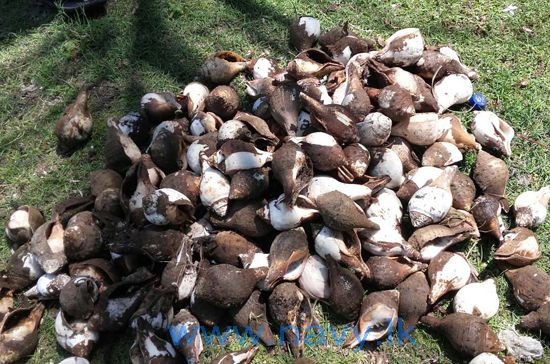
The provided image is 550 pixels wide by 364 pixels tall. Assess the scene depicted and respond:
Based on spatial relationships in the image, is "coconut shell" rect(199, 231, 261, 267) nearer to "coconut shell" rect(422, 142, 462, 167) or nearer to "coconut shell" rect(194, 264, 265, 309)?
"coconut shell" rect(194, 264, 265, 309)

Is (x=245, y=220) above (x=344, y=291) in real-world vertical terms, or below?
above

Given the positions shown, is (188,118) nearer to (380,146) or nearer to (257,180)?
(257,180)

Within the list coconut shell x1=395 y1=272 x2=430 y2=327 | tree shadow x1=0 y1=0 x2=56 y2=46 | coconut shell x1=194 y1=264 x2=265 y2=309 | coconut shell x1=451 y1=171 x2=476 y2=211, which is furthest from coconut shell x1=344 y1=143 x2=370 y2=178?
tree shadow x1=0 y1=0 x2=56 y2=46

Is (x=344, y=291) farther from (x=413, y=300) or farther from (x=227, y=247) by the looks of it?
(x=227, y=247)

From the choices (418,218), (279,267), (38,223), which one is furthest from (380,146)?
(38,223)

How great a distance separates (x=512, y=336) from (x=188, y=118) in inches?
101

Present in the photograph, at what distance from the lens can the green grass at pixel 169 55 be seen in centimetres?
383

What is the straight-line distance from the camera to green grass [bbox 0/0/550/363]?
3.83m

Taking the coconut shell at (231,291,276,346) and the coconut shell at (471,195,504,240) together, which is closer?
the coconut shell at (231,291,276,346)

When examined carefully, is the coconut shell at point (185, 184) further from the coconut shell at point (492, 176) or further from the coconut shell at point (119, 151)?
the coconut shell at point (492, 176)

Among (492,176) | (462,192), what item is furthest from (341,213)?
(492,176)

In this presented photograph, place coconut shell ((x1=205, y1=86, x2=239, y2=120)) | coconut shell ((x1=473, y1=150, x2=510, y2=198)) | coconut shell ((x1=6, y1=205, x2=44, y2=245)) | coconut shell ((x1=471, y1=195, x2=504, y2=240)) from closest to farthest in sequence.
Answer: coconut shell ((x1=471, y1=195, x2=504, y2=240)) < coconut shell ((x1=473, y1=150, x2=510, y2=198)) < coconut shell ((x1=6, y1=205, x2=44, y2=245)) < coconut shell ((x1=205, y1=86, x2=239, y2=120))

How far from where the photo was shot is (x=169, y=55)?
4395 mm

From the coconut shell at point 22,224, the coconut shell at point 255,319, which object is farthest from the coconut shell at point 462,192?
the coconut shell at point 22,224
